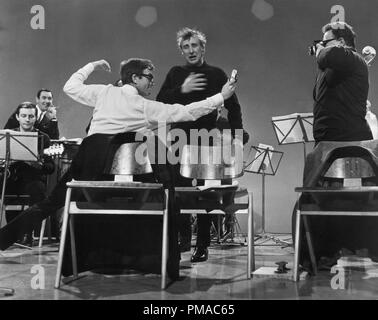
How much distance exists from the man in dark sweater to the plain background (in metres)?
2.69

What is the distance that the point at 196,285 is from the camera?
259 centimetres

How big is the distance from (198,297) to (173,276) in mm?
463

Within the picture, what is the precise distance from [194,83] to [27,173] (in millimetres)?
2160

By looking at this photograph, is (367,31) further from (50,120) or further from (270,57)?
(50,120)

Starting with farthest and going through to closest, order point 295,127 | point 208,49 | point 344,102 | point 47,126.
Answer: point 208,49 → point 47,126 → point 295,127 → point 344,102

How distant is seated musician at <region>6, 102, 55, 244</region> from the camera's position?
15.9ft

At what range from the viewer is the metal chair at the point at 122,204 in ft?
7.81

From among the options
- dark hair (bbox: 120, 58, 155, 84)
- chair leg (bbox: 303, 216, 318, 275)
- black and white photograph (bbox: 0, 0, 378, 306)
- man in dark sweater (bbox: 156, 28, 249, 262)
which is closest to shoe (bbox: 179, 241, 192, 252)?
black and white photograph (bbox: 0, 0, 378, 306)

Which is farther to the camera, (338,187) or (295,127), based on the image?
(295,127)

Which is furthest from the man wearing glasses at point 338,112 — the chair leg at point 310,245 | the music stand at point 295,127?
the music stand at point 295,127

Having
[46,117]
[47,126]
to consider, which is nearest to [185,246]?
[47,126]

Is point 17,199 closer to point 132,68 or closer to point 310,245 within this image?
point 132,68

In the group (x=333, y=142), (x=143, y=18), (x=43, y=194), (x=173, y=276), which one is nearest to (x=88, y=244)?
(x=173, y=276)

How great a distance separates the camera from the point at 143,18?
21.2 ft
